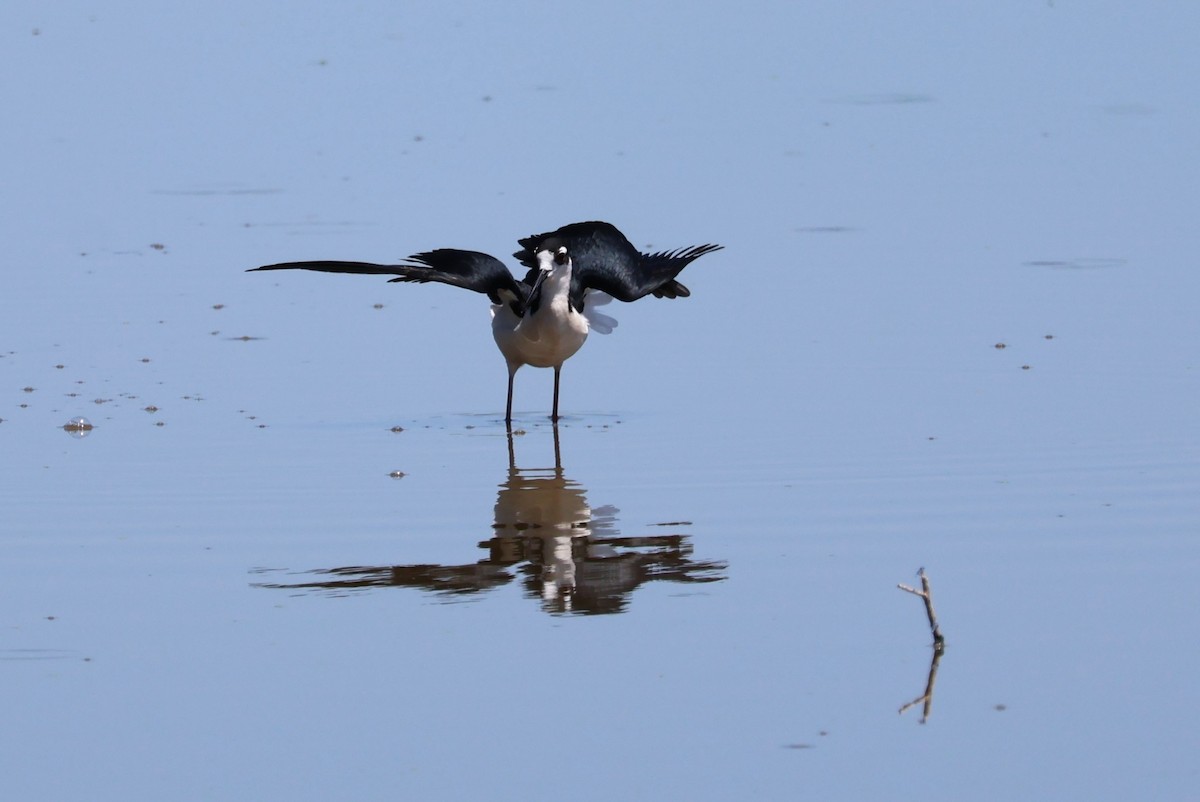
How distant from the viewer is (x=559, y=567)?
24.2 ft

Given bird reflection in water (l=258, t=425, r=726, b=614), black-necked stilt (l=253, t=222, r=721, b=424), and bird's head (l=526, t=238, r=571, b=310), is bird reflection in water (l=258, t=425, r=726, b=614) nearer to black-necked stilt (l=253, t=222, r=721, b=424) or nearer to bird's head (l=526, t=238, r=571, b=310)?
black-necked stilt (l=253, t=222, r=721, b=424)

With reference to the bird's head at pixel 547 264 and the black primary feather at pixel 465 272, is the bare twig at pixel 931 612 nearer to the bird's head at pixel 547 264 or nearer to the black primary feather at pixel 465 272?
the black primary feather at pixel 465 272

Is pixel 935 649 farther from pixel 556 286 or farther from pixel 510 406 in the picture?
pixel 556 286

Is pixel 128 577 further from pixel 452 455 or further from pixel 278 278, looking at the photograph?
pixel 278 278

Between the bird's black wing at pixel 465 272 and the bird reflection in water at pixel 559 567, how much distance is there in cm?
163

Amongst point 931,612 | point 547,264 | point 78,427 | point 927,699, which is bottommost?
point 927,699

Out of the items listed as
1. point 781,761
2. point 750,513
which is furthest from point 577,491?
point 781,761

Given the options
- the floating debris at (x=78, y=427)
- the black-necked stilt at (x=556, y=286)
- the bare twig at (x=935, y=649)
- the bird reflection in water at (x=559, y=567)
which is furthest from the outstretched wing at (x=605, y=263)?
the bare twig at (x=935, y=649)

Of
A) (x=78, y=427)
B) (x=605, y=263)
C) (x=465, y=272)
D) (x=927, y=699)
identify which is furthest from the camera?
(x=605, y=263)

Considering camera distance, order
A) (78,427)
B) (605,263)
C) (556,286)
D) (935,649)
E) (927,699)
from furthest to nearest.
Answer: (605,263), (556,286), (78,427), (935,649), (927,699)

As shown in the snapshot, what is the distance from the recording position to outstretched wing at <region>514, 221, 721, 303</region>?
35.0ft

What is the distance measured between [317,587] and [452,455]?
2341 mm

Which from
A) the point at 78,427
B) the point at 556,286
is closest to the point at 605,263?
the point at 556,286

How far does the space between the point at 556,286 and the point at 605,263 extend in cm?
37
